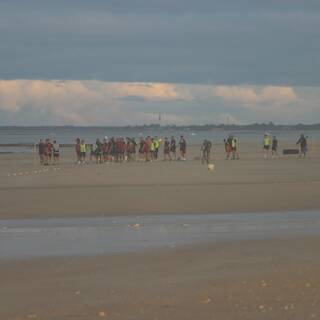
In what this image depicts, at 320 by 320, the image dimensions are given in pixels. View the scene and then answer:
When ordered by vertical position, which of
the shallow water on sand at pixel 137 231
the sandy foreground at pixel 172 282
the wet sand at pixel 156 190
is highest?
the sandy foreground at pixel 172 282

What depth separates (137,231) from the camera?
15.5 m

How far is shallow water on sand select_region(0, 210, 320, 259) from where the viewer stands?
42.9 feet

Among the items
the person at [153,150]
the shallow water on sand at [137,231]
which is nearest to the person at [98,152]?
the person at [153,150]

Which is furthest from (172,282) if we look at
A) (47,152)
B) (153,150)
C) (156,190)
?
(153,150)

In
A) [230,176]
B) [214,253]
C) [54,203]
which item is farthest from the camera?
[230,176]

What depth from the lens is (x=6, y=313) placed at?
8336 mm

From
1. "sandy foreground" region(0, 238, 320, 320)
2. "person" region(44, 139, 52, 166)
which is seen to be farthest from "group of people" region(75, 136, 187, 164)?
"sandy foreground" region(0, 238, 320, 320)

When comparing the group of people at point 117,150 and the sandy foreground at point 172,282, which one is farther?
the group of people at point 117,150

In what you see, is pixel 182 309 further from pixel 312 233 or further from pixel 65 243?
pixel 312 233

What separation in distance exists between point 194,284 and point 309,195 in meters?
14.9

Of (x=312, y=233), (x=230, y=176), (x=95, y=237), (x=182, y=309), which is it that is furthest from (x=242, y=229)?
(x=230, y=176)

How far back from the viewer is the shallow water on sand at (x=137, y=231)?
13086 mm

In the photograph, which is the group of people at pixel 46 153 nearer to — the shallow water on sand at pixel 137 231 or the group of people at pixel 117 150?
the group of people at pixel 117 150

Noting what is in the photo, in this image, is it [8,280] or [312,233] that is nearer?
[8,280]
